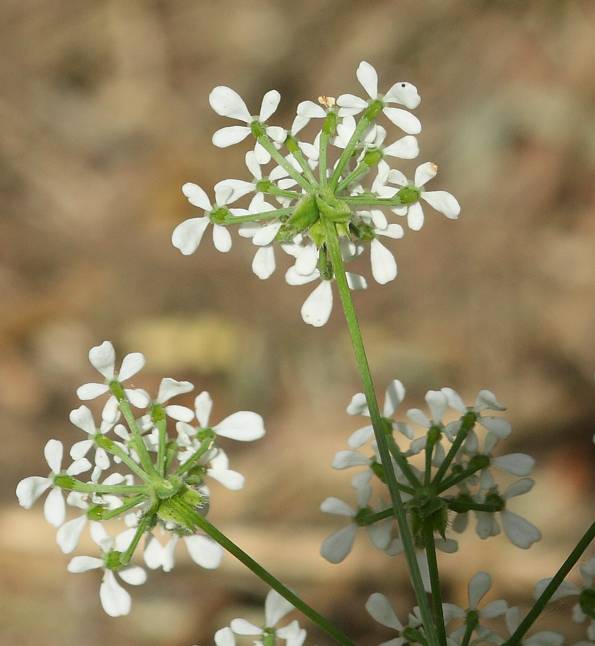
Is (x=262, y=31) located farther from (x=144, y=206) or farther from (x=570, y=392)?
(x=570, y=392)

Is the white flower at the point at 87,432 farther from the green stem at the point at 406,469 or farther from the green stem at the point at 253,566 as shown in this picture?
the green stem at the point at 406,469

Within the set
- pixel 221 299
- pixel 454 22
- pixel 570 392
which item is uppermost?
pixel 454 22

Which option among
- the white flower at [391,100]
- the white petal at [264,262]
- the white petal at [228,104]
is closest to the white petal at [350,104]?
the white flower at [391,100]

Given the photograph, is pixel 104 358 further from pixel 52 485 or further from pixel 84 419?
pixel 52 485

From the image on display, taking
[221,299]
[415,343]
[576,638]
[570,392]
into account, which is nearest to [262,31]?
[221,299]

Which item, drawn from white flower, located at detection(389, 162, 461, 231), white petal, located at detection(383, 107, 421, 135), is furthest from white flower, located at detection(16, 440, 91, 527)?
white petal, located at detection(383, 107, 421, 135)

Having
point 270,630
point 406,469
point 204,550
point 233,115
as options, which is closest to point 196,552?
point 204,550
